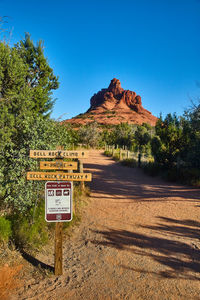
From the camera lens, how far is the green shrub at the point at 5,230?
13.0ft

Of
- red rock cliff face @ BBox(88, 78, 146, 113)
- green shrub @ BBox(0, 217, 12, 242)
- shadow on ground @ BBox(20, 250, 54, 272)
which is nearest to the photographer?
shadow on ground @ BBox(20, 250, 54, 272)

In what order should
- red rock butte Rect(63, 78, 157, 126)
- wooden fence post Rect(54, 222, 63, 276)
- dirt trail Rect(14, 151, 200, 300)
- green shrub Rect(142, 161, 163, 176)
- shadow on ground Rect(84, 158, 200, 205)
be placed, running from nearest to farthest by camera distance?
dirt trail Rect(14, 151, 200, 300) → wooden fence post Rect(54, 222, 63, 276) → shadow on ground Rect(84, 158, 200, 205) → green shrub Rect(142, 161, 163, 176) → red rock butte Rect(63, 78, 157, 126)

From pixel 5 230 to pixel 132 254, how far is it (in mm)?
2717

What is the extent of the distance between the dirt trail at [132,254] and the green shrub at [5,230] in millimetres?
969

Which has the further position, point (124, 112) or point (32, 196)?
point (124, 112)

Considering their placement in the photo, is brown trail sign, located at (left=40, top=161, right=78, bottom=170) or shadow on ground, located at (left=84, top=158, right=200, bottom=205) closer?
brown trail sign, located at (left=40, top=161, right=78, bottom=170)

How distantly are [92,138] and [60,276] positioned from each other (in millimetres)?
41721

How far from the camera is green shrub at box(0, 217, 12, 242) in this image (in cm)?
397

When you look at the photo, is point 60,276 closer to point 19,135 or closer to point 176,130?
point 19,135

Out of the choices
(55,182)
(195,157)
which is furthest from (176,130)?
(55,182)

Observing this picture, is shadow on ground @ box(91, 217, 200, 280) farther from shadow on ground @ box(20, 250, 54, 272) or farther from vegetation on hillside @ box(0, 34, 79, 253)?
vegetation on hillside @ box(0, 34, 79, 253)

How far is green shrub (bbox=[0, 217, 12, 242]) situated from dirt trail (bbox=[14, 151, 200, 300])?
3.18 ft

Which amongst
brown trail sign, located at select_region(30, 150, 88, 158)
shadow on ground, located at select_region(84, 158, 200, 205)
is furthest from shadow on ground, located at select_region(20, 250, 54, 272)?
shadow on ground, located at select_region(84, 158, 200, 205)

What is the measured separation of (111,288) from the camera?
312 cm
